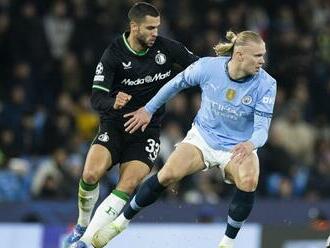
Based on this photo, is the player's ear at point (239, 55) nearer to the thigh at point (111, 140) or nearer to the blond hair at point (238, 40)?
the blond hair at point (238, 40)

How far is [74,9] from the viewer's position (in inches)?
709

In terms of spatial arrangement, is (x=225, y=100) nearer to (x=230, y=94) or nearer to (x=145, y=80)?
(x=230, y=94)

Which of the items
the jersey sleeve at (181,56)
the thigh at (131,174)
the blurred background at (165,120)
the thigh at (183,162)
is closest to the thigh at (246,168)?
the thigh at (183,162)

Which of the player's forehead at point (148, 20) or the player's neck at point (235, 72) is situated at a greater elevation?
the player's forehead at point (148, 20)

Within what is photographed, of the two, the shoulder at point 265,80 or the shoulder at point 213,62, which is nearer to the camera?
the shoulder at point 265,80

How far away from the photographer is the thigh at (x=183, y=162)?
36.1 ft

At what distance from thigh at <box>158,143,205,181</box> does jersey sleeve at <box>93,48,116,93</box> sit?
94cm

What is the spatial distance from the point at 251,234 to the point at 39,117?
392 centimetres

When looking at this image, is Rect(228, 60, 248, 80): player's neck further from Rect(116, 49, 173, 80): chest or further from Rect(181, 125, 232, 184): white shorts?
Rect(116, 49, 173, 80): chest

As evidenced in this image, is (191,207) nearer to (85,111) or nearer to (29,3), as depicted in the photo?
(85,111)

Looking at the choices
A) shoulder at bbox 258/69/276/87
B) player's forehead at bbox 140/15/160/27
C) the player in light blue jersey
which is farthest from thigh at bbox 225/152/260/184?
player's forehead at bbox 140/15/160/27

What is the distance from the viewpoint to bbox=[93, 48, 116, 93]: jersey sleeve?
11375 mm

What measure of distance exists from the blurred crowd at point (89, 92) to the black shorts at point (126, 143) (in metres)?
4.01

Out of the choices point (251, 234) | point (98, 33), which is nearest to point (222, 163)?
point (251, 234)
